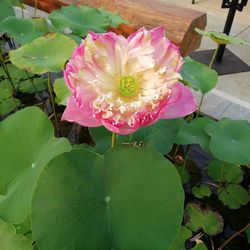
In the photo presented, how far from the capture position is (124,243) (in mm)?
601

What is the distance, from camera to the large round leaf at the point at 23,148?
690 millimetres

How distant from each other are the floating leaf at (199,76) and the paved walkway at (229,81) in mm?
265

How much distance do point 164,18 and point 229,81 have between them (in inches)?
37.9

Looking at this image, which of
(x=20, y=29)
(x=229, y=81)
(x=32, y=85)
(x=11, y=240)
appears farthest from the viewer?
(x=229, y=81)

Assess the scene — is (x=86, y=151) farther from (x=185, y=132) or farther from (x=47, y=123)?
(x=185, y=132)

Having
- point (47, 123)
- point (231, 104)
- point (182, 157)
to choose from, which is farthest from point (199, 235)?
A: point (47, 123)

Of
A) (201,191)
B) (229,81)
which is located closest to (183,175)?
(201,191)

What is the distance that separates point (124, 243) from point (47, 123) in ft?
1.12

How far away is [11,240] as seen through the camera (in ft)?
2.26

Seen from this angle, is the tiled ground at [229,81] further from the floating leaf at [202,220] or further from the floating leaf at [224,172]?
the floating leaf at [202,220]

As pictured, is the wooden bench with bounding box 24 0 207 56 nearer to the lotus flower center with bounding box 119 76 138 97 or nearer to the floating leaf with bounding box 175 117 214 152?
the floating leaf with bounding box 175 117 214 152

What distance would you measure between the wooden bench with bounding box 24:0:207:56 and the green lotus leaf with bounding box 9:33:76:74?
46cm

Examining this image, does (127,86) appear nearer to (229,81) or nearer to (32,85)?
(32,85)

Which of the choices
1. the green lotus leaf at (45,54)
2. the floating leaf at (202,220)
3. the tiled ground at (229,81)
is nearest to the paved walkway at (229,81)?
the tiled ground at (229,81)
